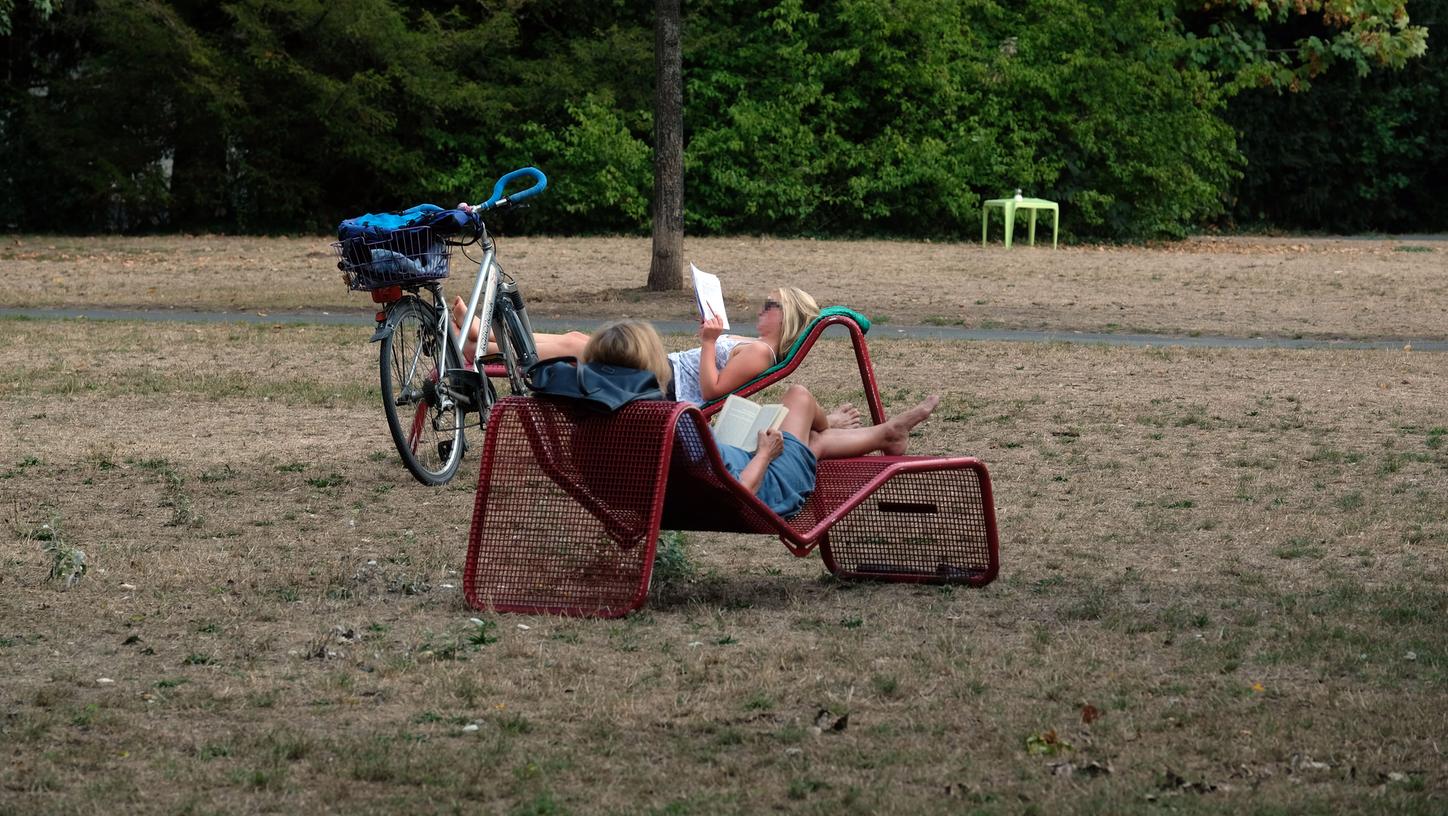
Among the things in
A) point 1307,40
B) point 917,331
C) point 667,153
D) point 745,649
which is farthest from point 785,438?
point 1307,40

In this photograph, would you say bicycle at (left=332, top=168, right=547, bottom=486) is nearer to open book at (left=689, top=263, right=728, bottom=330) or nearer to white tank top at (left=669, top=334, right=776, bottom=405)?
white tank top at (left=669, top=334, right=776, bottom=405)

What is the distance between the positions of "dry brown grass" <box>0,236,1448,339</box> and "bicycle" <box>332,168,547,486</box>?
23.3ft

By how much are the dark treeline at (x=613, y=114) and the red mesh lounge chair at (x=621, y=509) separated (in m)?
20.6

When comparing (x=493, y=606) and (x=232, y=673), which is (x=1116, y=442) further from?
(x=232, y=673)

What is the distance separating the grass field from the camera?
3.79 m

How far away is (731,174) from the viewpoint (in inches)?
1040

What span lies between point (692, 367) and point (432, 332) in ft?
4.82

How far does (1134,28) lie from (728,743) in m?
24.4

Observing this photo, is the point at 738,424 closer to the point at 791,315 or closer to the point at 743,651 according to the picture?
the point at 791,315

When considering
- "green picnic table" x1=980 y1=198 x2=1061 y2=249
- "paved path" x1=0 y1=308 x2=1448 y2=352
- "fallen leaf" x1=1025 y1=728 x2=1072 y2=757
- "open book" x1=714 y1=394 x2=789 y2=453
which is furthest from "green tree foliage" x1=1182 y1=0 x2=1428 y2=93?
"fallen leaf" x1=1025 y1=728 x2=1072 y2=757

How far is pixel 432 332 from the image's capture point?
25.6 feet

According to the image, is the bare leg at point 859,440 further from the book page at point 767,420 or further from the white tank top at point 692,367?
the white tank top at point 692,367

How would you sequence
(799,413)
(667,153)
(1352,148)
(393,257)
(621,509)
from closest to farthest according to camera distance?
1. (621,509)
2. (799,413)
3. (393,257)
4. (667,153)
5. (1352,148)

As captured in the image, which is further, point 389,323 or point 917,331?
Result: point 917,331
